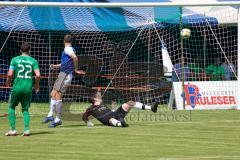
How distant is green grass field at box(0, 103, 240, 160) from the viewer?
12.1m

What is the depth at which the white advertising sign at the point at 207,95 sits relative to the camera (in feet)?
80.1

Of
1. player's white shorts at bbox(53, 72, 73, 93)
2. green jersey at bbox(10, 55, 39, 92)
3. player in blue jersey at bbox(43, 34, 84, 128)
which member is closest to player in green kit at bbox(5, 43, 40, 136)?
green jersey at bbox(10, 55, 39, 92)

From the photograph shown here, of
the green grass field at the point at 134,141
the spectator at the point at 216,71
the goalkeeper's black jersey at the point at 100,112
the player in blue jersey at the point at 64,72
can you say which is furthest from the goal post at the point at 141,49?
the goalkeeper's black jersey at the point at 100,112

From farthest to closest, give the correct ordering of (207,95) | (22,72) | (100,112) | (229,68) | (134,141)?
(229,68) < (207,95) < (100,112) < (22,72) < (134,141)

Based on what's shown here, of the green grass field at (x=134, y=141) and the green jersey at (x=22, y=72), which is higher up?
the green jersey at (x=22, y=72)

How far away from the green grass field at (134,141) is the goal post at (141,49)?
515 cm

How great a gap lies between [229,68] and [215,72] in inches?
41.3

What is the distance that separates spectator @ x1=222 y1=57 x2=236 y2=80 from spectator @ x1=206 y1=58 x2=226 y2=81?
18 centimetres

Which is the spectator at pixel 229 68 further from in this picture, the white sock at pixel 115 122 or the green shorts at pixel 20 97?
the green shorts at pixel 20 97

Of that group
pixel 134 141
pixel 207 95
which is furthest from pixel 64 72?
pixel 207 95

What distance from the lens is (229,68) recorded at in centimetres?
2528

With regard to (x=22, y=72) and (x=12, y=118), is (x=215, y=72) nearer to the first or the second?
(x=22, y=72)

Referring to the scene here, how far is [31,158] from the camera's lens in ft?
38.6

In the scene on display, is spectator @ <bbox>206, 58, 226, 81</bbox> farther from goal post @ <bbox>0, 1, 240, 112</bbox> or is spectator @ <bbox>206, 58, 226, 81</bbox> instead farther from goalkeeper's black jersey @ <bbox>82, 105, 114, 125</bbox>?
goalkeeper's black jersey @ <bbox>82, 105, 114, 125</bbox>
